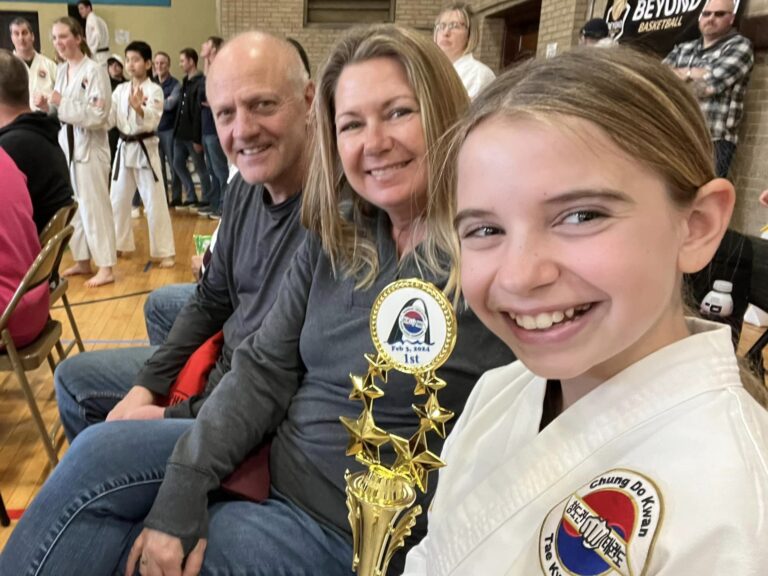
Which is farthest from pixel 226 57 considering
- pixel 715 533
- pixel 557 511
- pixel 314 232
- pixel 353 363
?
pixel 715 533

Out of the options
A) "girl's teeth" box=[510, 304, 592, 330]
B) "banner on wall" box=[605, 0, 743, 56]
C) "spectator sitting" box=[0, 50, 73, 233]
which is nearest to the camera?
"girl's teeth" box=[510, 304, 592, 330]

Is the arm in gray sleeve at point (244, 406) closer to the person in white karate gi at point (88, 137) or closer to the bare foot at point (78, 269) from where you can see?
the person in white karate gi at point (88, 137)

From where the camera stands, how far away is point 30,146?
2.79 metres

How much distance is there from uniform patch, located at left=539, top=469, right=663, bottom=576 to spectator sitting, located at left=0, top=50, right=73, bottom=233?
9.38 feet

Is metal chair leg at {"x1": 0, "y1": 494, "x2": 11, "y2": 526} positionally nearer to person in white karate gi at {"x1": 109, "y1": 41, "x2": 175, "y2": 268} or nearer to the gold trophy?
the gold trophy

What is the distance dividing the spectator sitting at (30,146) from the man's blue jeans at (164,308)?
3.77ft

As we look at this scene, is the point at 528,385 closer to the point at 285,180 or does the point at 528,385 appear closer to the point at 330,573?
the point at 330,573

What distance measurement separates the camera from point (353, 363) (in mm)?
1098

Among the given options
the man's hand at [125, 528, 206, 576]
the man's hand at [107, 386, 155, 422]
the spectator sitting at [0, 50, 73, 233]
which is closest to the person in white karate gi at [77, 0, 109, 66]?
the spectator sitting at [0, 50, 73, 233]

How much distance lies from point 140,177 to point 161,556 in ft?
13.5

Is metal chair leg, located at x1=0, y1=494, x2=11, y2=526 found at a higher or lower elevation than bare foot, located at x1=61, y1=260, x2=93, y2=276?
higher

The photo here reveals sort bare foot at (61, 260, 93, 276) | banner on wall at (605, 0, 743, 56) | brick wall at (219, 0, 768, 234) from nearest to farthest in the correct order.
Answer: brick wall at (219, 0, 768, 234), bare foot at (61, 260, 93, 276), banner on wall at (605, 0, 743, 56)

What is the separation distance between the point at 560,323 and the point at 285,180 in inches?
44.4

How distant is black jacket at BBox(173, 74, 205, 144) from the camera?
267 inches
